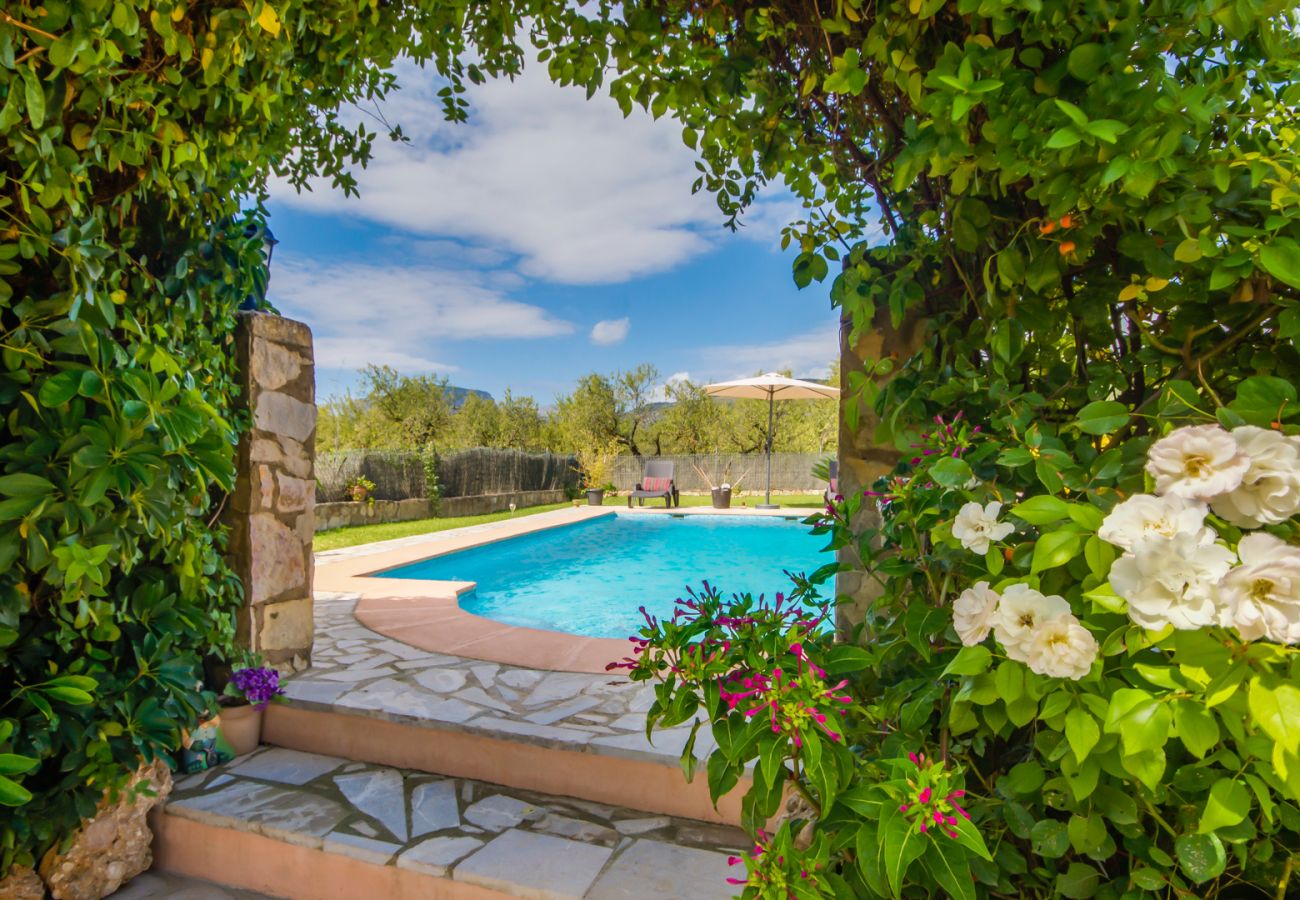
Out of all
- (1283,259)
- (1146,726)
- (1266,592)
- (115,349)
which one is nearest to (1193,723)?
(1146,726)

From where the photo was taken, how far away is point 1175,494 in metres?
0.77

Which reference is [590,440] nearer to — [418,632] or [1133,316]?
[418,632]

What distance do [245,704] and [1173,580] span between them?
3037 millimetres

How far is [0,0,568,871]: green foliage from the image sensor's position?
57.9 inches

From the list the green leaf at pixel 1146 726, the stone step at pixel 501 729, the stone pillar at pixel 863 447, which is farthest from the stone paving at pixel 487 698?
the green leaf at pixel 1146 726

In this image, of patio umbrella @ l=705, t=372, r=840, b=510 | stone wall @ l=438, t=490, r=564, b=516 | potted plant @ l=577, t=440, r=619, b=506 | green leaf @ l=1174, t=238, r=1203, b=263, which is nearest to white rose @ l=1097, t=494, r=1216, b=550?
green leaf @ l=1174, t=238, r=1203, b=263

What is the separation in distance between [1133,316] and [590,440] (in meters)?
21.4

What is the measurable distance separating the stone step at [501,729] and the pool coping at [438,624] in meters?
0.21

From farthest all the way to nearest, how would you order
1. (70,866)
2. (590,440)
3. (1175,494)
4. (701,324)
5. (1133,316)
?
(701,324) → (590,440) → (70,866) → (1133,316) → (1175,494)

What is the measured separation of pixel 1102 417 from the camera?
962 mm

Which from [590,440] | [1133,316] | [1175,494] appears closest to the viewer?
[1175,494]

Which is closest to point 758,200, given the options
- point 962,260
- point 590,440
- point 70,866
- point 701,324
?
point 962,260

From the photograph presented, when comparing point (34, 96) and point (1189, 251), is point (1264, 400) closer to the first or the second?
point (1189, 251)

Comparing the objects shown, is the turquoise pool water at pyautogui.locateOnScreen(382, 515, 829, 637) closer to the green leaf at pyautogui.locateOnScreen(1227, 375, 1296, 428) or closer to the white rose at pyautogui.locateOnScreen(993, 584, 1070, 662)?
the white rose at pyautogui.locateOnScreen(993, 584, 1070, 662)
